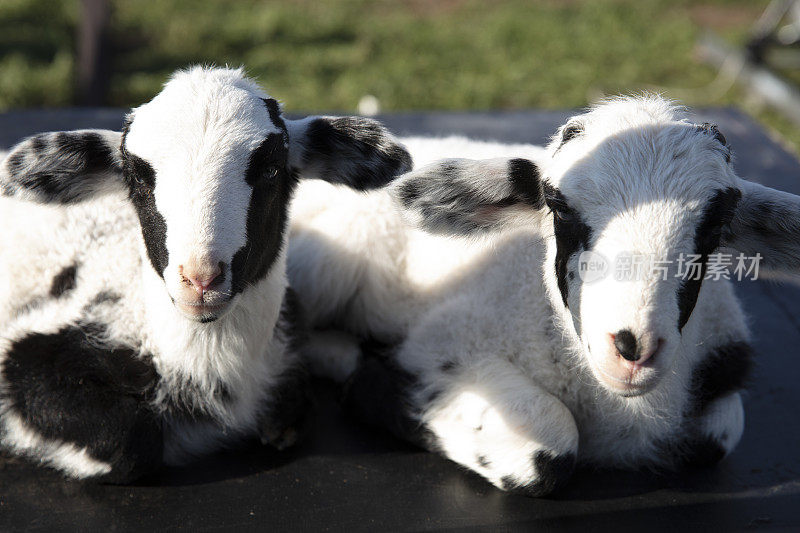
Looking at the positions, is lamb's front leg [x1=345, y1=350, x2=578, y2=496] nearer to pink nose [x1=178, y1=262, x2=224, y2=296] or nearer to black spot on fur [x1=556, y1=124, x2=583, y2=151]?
black spot on fur [x1=556, y1=124, x2=583, y2=151]

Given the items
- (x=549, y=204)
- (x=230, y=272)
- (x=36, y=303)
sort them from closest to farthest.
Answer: (x=230, y=272) < (x=549, y=204) < (x=36, y=303)

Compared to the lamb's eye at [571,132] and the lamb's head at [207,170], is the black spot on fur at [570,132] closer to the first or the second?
the lamb's eye at [571,132]

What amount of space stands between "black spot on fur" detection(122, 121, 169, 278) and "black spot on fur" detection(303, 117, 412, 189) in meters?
0.74

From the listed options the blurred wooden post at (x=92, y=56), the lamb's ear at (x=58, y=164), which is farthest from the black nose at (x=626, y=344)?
the blurred wooden post at (x=92, y=56)

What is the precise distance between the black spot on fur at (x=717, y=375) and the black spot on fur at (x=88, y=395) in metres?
2.48

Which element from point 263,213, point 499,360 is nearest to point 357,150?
point 263,213

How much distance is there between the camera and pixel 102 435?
3.59 metres

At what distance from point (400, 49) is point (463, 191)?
8.92 meters

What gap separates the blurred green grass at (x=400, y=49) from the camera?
417 inches

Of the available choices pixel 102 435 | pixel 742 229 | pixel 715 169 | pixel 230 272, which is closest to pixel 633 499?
pixel 742 229

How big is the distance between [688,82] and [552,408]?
897 centimetres

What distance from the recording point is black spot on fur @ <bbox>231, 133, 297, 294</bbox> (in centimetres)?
326

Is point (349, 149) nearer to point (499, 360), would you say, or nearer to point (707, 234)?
point (499, 360)

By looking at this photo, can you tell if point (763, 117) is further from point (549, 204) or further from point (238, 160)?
point (238, 160)
